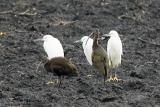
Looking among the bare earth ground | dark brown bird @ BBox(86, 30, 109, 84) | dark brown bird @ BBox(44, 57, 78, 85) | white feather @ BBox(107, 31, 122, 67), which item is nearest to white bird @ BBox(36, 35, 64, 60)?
the bare earth ground

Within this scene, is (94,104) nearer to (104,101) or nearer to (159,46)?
(104,101)

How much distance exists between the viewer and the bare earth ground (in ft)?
39.6

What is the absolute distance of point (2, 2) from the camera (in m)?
21.8

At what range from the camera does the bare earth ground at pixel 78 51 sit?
39.6ft

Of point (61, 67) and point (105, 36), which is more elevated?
point (105, 36)

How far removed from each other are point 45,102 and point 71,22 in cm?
806

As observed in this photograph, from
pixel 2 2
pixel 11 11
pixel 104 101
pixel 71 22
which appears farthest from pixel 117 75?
pixel 2 2

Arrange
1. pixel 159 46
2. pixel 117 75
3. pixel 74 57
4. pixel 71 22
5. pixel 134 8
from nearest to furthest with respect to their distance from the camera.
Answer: pixel 117 75
pixel 74 57
pixel 159 46
pixel 71 22
pixel 134 8

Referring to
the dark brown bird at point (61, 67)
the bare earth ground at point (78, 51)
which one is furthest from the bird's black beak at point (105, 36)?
the dark brown bird at point (61, 67)

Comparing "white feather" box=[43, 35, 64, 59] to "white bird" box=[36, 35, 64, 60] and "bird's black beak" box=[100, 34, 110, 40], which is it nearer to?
"white bird" box=[36, 35, 64, 60]

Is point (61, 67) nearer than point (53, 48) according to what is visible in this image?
Yes

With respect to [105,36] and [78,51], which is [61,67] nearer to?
[105,36]

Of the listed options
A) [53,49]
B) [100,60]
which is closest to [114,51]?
[100,60]

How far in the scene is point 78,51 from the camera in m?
16.5
